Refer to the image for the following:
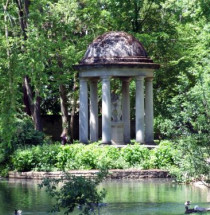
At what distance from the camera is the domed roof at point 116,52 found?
3678cm

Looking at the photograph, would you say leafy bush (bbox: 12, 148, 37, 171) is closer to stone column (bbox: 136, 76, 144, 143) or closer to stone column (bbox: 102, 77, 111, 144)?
stone column (bbox: 102, 77, 111, 144)

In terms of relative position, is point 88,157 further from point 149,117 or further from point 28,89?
point 28,89

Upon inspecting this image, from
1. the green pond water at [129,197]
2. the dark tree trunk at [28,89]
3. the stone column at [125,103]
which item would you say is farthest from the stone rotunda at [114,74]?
the green pond water at [129,197]

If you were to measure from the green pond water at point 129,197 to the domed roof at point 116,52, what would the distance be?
8657 millimetres

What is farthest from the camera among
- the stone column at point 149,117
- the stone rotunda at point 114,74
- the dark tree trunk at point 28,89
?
the dark tree trunk at point 28,89

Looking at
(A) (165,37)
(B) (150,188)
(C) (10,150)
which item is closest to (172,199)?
(B) (150,188)

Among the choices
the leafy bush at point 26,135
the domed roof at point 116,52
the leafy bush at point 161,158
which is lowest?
the leafy bush at point 161,158

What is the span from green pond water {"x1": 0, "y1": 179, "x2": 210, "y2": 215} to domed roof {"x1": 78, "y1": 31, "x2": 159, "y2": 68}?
8.66 metres

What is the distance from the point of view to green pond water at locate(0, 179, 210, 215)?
67.4 feet

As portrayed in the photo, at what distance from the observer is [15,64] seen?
23453mm

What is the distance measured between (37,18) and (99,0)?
7.52 metres

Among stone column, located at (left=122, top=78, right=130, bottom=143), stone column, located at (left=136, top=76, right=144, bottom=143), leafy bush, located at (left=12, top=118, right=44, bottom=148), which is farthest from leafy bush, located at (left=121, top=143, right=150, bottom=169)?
stone column, located at (left=122, top=78, right=130, bottom=143)

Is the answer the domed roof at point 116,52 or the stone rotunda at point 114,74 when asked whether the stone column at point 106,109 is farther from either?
the domed roof at point 116,52

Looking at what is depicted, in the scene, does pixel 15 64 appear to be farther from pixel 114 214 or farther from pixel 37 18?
pixel 37 18
